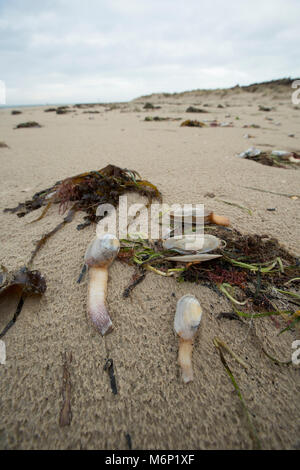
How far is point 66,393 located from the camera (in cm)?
84

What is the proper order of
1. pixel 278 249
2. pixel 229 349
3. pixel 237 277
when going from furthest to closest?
1. pixel 278 249
2. pixel 237 277
3. pixel 229 349

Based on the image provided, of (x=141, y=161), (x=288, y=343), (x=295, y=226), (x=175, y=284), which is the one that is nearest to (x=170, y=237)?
(x=175, y=284)

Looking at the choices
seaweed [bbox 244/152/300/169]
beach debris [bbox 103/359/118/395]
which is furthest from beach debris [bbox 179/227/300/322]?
seaweed [bbox 244/152/300/169]

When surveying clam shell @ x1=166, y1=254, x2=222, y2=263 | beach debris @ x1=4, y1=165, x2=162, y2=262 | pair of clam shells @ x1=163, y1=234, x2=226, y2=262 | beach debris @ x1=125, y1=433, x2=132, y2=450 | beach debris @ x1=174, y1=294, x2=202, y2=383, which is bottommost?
beach debris @ x1=125, y1=433, x2=132, y2=450

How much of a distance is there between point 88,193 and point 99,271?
93cm

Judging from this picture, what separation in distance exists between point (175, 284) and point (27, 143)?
4856mm

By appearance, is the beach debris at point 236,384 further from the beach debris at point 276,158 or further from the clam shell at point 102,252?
the beach debris at point 276,158

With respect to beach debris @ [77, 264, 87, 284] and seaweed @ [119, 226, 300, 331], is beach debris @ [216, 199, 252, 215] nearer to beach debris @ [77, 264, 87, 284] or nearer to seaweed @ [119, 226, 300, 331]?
seaweed @ [119, 226, 300, 331]

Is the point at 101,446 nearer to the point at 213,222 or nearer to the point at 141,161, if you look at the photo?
the point at 213,222

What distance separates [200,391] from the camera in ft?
2.80

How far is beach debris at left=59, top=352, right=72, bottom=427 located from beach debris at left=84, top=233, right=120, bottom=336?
0.63 ft

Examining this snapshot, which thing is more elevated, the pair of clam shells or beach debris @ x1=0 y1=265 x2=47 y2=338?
the pair of clam shells

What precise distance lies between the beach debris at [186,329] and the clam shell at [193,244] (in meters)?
0.34

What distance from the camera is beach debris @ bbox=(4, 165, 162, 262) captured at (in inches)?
72.4
